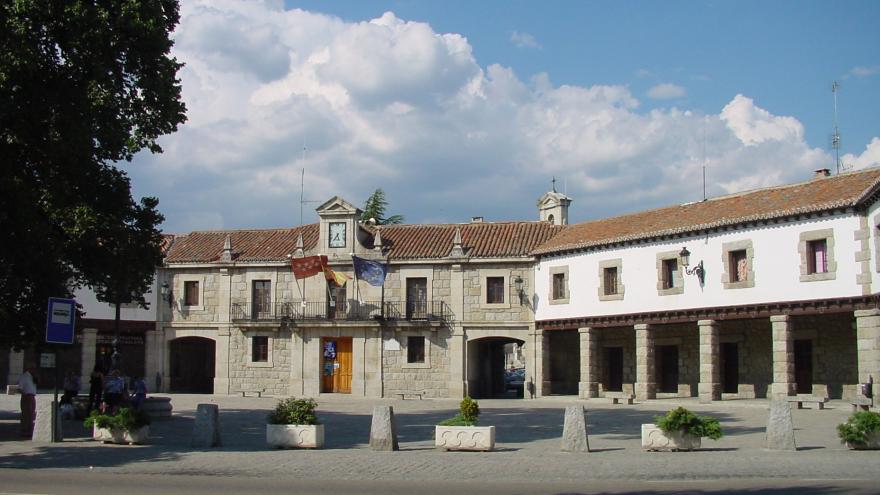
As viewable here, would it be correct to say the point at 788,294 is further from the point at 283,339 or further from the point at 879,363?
the point at 283,339

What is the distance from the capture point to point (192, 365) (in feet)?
146

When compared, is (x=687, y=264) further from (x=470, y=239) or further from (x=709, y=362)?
(x=470, y=239)

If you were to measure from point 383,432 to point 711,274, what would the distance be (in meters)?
17.7

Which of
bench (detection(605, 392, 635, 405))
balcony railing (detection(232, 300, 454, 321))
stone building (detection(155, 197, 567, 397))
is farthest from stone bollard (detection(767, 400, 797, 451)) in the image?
balcony railing (detection(232, 300, 454, 321))

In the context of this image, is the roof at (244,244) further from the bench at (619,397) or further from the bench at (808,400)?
the bench at (808,400)

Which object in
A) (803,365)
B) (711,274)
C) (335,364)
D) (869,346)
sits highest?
(711,274)

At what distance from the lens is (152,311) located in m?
41.9

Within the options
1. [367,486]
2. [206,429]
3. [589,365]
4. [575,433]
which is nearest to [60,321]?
[206,429]

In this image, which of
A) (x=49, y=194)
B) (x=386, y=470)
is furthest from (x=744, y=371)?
(x=49, y=194)

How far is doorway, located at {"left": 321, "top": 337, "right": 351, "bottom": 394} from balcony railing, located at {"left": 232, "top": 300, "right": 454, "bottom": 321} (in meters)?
1.20

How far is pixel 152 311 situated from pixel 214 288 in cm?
336

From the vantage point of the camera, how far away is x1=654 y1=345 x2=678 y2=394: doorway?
35.7 m

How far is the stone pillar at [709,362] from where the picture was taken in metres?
31.1

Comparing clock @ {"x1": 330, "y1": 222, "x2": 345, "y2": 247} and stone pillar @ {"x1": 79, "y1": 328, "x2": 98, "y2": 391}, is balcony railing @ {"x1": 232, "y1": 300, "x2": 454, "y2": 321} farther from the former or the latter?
stone pillar @ {"x1": 79, "y1": 328, "x2": 98, "y2": 391}
